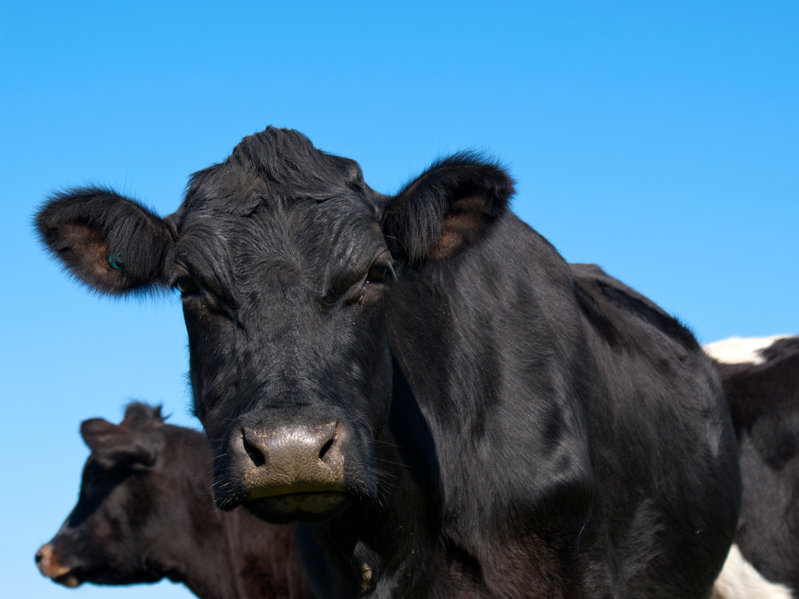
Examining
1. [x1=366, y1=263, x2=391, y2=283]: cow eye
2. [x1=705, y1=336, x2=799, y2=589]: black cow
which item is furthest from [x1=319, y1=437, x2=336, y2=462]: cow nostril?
[x1=705, y1=336, x2=799, y2=589]: black cow

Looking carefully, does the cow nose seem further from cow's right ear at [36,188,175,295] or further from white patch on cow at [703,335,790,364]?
white patch on cow at [703,335,790,364]

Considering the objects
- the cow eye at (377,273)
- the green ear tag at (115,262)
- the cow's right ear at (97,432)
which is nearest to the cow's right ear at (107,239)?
the green ear tag at (115,262)

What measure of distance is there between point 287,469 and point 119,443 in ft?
33.9

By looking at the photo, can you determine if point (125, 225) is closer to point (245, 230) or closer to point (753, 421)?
point (245, 230)

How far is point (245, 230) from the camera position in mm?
5098

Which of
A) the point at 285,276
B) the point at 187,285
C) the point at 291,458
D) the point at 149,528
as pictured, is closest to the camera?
the point at 291,458

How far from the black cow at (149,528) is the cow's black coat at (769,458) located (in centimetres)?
551

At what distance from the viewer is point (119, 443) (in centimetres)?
1405

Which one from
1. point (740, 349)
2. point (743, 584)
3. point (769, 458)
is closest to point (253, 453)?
point (743, 584)

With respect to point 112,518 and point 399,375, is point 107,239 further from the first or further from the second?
point 112,518

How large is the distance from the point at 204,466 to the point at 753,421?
669cm

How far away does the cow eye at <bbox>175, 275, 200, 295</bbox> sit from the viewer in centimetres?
521

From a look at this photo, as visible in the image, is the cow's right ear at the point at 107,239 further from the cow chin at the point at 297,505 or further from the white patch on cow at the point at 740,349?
the white patch on cow at the point at 740,349

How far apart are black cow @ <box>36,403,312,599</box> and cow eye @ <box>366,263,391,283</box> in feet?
28.0
